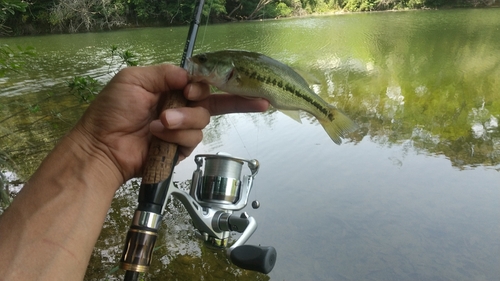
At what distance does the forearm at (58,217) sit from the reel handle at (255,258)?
65cm

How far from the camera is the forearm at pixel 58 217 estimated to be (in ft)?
4.66

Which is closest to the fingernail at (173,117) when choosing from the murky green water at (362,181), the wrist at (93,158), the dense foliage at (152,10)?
the wrist at (93,158)

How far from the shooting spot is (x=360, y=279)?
395cm

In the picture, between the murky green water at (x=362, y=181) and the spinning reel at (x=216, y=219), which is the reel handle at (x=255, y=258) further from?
the murky green water at (x=362, y=181)

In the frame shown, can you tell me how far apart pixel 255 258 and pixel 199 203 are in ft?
2.43

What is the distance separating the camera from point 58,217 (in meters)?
1.53

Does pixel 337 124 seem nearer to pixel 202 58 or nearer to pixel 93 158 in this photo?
pixel 202 58

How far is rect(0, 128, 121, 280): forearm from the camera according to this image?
1421mm

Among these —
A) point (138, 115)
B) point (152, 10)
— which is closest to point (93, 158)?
point (138, 115)

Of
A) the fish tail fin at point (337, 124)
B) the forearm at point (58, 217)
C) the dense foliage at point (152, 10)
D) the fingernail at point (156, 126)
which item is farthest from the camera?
the dense foliage at point (152, 10)

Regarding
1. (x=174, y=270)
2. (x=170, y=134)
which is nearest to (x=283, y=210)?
(x=174, y=270)

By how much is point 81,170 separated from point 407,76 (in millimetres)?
10464

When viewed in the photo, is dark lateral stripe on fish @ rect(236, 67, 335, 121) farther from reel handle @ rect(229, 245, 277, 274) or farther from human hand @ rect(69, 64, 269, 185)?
reel handle @ rect(229, 245, 277, 274)

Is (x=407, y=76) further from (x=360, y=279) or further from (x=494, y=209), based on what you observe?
(x=360, y=279)
